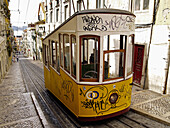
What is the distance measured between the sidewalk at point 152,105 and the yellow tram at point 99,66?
3.01 feet

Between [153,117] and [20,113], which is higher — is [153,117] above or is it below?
above

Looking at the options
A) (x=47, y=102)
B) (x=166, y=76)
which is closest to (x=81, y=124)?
(x=47, y=102)

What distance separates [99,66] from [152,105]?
3.28 m

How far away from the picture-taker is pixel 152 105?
21.2 ft

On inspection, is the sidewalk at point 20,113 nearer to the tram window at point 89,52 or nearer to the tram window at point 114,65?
the tram window at point 89,52

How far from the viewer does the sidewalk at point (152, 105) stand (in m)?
5.46

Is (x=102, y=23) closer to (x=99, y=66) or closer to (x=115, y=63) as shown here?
(x=99, y=66)

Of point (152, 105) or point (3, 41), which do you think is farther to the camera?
point (3, 41)

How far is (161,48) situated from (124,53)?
12.1ft

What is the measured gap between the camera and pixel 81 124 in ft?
17.0

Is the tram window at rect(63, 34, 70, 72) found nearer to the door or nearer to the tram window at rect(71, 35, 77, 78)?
the tram window at rect(71, 35, 77, 78)

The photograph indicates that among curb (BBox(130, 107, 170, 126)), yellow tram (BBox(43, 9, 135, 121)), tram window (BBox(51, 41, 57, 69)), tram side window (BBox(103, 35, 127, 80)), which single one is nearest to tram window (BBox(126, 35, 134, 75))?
yellow tram (BBox(43, 9, 135, 121))

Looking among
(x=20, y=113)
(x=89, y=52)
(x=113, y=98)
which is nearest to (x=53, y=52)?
(x=89, y=52)

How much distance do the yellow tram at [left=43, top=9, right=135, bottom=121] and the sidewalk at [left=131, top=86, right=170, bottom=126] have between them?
92 cm
